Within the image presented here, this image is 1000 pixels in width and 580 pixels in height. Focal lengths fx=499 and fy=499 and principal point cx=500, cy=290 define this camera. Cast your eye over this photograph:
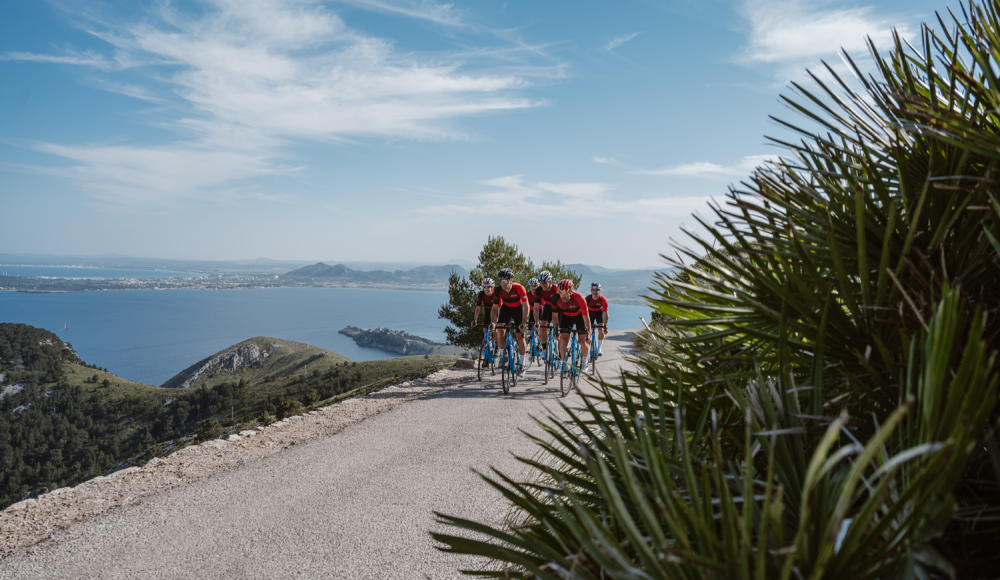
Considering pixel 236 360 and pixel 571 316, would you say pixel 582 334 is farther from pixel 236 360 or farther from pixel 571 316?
pixel 236 360

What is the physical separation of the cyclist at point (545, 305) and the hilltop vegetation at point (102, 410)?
22.3m

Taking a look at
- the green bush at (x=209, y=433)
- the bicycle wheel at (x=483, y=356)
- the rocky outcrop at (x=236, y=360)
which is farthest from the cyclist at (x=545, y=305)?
the rocky outcrop at (x=236, y=360)

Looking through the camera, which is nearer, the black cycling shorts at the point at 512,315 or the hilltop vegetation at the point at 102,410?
the black cycling shorts at the point at 512,315

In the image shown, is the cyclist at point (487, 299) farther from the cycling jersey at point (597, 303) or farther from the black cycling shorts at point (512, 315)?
the cycling jersey at point (597, 303)

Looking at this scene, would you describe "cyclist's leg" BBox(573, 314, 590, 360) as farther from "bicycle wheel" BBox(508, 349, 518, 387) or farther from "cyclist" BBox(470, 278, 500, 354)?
"cyclist" BBox(470, 278, 500, 354)

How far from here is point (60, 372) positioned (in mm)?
69875

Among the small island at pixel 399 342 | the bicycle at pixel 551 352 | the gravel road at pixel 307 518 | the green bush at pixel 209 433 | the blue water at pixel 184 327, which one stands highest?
the bicycle at pixel 551 352

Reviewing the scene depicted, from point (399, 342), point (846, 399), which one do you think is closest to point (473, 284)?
point (846, 399)

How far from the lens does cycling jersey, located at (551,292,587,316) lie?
9656 mm

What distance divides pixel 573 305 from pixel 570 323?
0.39 metres

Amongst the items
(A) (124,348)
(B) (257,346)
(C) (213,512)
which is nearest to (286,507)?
(C) (213,512)

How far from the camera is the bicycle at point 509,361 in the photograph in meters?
9.59

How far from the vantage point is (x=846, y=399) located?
3.96ft

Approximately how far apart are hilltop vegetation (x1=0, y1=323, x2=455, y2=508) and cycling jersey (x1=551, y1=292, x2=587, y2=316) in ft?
76.9
